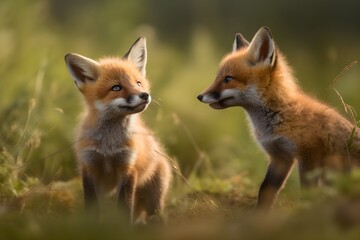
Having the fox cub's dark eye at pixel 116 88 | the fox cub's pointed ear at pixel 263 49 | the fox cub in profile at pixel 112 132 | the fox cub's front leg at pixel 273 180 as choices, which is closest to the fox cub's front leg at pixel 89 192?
the fox cub in profile at pixel 112 132

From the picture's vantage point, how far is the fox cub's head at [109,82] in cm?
484

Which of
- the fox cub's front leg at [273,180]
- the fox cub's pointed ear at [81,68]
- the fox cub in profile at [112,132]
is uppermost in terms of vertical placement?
the fox cub's pointed ear at [81,68]

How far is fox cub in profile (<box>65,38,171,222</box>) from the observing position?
4836 millimetres

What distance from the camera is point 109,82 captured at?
500 centimetres

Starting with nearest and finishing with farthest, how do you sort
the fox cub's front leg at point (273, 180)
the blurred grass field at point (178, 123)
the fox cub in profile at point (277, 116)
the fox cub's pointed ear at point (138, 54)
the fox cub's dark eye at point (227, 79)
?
the blurred grass field at point (178, 123)
the fox cub in profile at point (277, 116)
the fox cub's front leg at point (273, 180)
the fox cub's dark eye at point (227, 79)
the fox cub's pointed ear at point (138, 54)

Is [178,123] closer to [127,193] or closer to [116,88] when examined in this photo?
[116,88]

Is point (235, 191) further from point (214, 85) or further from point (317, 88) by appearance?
point (317, 88)

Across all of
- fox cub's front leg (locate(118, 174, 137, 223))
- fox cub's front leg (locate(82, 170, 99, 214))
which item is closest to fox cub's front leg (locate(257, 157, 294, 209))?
fox cub's front leg (locate(118, 174, 137, 223))

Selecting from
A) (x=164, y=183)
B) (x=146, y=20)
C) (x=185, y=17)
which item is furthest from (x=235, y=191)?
(x=185, y=17)

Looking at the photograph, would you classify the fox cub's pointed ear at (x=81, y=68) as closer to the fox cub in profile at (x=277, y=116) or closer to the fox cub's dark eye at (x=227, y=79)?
the fox cub in profile at (x=277, y=116)

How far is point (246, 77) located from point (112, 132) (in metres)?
1.07

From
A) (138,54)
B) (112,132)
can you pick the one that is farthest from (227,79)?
(112,132)

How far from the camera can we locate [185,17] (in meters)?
17.1

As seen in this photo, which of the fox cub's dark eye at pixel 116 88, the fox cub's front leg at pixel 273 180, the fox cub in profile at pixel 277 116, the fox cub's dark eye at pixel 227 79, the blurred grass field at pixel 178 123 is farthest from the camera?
the fox cub's dark eye at pixel 227 79
